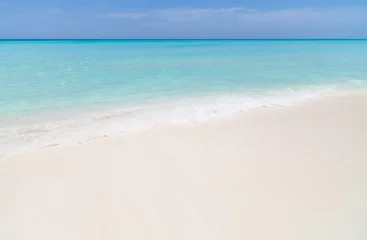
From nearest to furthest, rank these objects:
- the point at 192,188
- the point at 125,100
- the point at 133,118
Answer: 1. the point at 192,188
2. the point at 133,118
3. the point at 125,100

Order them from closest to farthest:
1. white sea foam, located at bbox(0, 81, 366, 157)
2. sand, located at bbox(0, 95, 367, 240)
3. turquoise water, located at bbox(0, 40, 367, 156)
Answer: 1. sand, located at bbox(0, 95, 367, 240)
2. white sea foam, located at bbox(0, 81, 366, 157)
3. turquoise water, located at bbox(0, 40, 367, 156)

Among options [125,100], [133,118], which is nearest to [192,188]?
[133,118]

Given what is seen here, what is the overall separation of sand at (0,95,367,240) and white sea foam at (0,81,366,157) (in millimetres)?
420

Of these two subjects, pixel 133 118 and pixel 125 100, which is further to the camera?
pixel 125 100

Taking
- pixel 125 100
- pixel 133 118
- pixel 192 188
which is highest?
pixel 125 100

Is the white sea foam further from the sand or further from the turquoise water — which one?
the sand

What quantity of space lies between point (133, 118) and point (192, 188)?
2.59 metres

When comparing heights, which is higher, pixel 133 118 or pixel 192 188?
pixel 133 118

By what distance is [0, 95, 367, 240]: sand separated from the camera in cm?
186

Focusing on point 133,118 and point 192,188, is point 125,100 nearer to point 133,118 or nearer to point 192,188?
point 133,118

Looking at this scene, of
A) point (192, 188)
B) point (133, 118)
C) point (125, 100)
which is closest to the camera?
point (192, 188)

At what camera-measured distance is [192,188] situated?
2.35m

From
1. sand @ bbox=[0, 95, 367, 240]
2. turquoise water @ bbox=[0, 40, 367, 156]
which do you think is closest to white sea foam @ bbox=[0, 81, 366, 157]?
turquoise water @ bbox=[0, 40, 367, 156]

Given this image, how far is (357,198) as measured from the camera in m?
2.21
